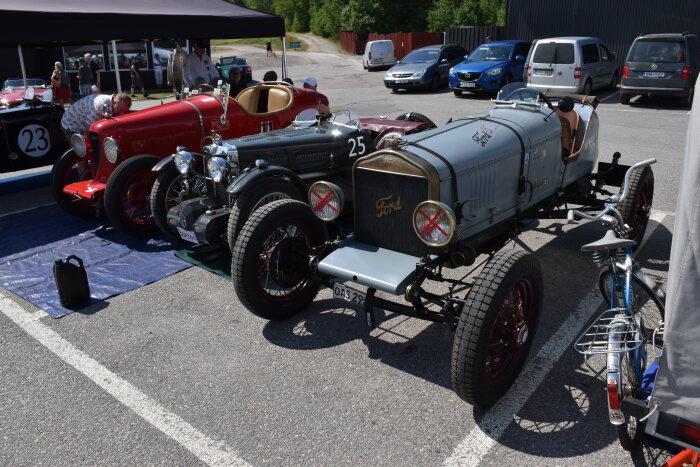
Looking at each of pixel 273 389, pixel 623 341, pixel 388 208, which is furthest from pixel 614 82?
pixel 273 389

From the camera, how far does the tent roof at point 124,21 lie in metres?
8.09

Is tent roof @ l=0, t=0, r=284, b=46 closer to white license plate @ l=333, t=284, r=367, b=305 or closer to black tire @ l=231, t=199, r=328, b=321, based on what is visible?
black tire @ l=231, t=199, r=328, b=321

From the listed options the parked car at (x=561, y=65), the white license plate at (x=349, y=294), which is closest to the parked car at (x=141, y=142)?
the white license plate at (x=349, y=294)

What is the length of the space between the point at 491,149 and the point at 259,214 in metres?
1.84

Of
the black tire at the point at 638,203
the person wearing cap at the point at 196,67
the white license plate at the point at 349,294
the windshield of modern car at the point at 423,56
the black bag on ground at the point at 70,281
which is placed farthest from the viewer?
the windshield of modern car at the point at 423,56

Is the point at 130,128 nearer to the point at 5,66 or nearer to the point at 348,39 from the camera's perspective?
the point at 5,66

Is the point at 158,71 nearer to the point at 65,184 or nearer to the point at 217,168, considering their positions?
the point at 65,184

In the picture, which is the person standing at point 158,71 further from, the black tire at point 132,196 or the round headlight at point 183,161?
the round headlight at point 183,161

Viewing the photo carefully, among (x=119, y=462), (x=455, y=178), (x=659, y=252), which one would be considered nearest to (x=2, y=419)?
(x=119, y=462)

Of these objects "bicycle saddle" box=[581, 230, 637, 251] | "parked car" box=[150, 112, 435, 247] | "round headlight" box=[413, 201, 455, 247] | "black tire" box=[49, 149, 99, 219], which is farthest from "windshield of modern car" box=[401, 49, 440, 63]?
"bicycle saddle" box=[581, 230, 637, 251]

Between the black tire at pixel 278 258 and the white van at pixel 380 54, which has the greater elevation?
the white van at pixel 380 54

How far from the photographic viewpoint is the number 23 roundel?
28.0ft

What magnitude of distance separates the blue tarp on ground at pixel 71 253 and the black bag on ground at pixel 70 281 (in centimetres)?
11

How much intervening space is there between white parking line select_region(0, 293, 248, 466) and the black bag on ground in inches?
12.0
